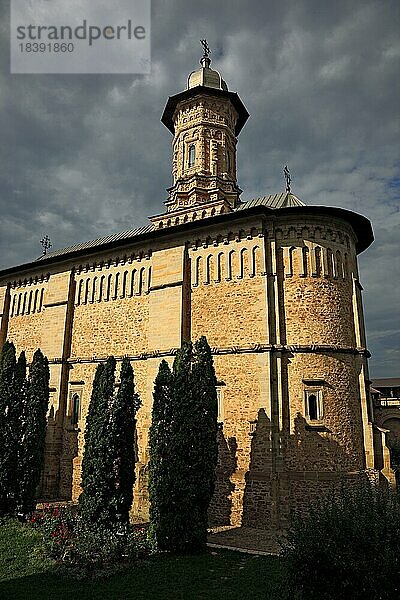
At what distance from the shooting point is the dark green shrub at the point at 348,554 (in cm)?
608

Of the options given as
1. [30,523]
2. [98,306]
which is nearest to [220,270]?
[98,306]

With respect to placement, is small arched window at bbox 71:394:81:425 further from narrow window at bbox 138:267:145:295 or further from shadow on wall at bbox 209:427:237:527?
shadow on wall at bbox 209:427:237:527

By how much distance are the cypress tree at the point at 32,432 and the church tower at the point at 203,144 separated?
8.53 meters

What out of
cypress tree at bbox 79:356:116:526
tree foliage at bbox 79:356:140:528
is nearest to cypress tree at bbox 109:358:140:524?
tree foliage at bbox 79:356:140:528

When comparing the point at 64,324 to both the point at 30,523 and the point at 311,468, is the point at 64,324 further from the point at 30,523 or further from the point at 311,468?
the point at 311,468

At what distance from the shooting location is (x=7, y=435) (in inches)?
544

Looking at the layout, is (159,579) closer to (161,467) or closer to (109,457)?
(161,467)

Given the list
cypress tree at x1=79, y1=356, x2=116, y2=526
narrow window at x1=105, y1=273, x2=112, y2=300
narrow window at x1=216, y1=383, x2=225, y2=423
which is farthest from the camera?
narrow window at x1=105, y1=273, x2=112, y2=300

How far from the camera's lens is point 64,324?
19109 mm

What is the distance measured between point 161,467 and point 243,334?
206 inches

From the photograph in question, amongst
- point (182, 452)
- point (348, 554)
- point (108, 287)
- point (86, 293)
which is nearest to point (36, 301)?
point (86, 293)

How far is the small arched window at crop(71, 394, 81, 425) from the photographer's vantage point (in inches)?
709

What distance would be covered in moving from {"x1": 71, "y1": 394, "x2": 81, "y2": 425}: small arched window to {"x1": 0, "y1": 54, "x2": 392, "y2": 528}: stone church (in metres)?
0.05

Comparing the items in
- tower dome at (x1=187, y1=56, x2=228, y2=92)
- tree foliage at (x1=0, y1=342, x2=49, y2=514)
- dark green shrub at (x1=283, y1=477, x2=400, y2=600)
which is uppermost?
tower dome at (x1=187, y1=56, x2=228, y2=92)
